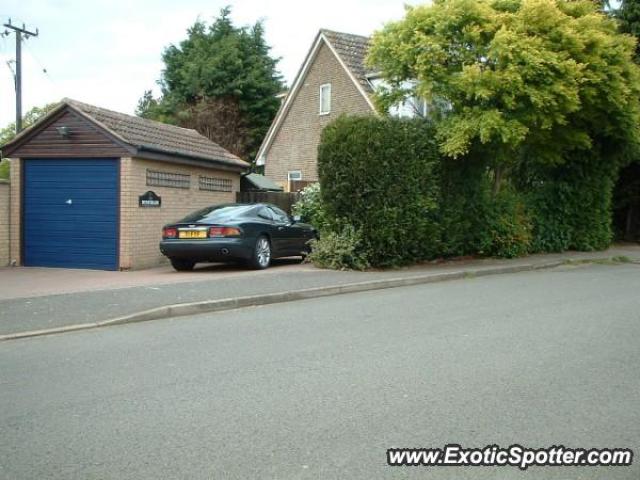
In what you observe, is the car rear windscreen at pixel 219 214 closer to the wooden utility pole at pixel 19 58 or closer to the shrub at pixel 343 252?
the shrub at pixel 343 252

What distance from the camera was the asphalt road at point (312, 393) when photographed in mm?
3979

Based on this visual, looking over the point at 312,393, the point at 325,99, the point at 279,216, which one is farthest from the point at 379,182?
the point at 325,99

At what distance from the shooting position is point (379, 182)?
45.2ft

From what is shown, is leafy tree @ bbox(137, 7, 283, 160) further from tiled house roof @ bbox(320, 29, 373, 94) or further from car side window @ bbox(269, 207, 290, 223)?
car side window @ bbox(269, 207, 290, 223)

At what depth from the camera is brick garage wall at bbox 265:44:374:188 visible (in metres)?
28.3

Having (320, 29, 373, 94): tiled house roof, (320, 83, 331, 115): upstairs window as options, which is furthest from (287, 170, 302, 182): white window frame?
(320, 29, 373, 94): tiled house roof

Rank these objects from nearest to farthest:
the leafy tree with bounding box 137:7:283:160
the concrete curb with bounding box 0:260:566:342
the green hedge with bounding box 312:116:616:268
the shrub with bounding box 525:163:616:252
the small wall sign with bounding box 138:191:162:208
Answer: the concrete curb with bounding box 0:260:566:342
the green hedge with bounding box 312:116:616:268
the small wall sign with bounding box 138:191:162:208
the shrub with bounding box 525:163:616:252
the leafy tree with bounding box 137:7:283:160

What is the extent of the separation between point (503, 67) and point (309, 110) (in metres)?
16.8

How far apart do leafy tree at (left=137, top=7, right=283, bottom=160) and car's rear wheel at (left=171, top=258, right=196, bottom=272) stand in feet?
86.8

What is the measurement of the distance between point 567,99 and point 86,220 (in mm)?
10782

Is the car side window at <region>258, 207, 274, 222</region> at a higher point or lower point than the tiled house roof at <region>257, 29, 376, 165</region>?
lower

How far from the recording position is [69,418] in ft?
15.5

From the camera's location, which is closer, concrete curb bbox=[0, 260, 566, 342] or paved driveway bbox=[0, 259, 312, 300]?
concrete curb bbox=[0, 260, 566, 342]

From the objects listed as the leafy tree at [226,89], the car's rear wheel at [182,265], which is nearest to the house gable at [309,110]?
the leafy tree at [226,89]
